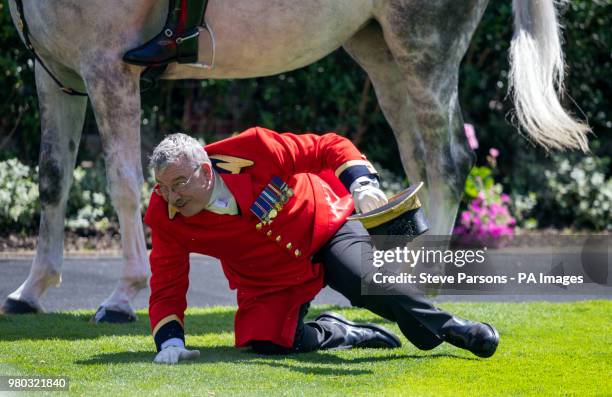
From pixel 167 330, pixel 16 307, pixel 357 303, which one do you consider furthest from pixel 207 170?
pixel 16 307

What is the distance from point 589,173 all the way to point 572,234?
2.24 ft

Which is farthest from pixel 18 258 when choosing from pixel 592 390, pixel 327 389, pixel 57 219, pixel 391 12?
pixel 592 390

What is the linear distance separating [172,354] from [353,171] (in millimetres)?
1021

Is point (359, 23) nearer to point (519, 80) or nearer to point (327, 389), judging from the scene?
point (519, 80)

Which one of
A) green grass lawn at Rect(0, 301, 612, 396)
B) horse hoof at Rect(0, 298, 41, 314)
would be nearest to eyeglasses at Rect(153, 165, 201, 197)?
green grass lawn at Rect(0, 301, 612, 396)

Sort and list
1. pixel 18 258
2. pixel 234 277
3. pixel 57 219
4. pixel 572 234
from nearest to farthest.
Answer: pixel 234 277
pixel 57 219
pixel 18 258
pixel 572 234

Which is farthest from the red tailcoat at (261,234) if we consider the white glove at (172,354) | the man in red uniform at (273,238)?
the white glove at (172,354)

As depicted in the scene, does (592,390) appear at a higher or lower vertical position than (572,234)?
higher

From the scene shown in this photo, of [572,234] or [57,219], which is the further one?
[572,234]

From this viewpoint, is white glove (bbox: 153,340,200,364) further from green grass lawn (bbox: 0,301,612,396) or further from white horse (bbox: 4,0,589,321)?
white horse (bbox: 4,0,589,321)

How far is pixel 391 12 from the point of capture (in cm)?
595

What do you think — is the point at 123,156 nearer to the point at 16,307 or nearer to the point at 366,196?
the point at 16,307

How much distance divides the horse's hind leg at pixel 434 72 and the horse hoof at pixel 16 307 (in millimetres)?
2182

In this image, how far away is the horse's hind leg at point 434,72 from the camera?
598 cm
